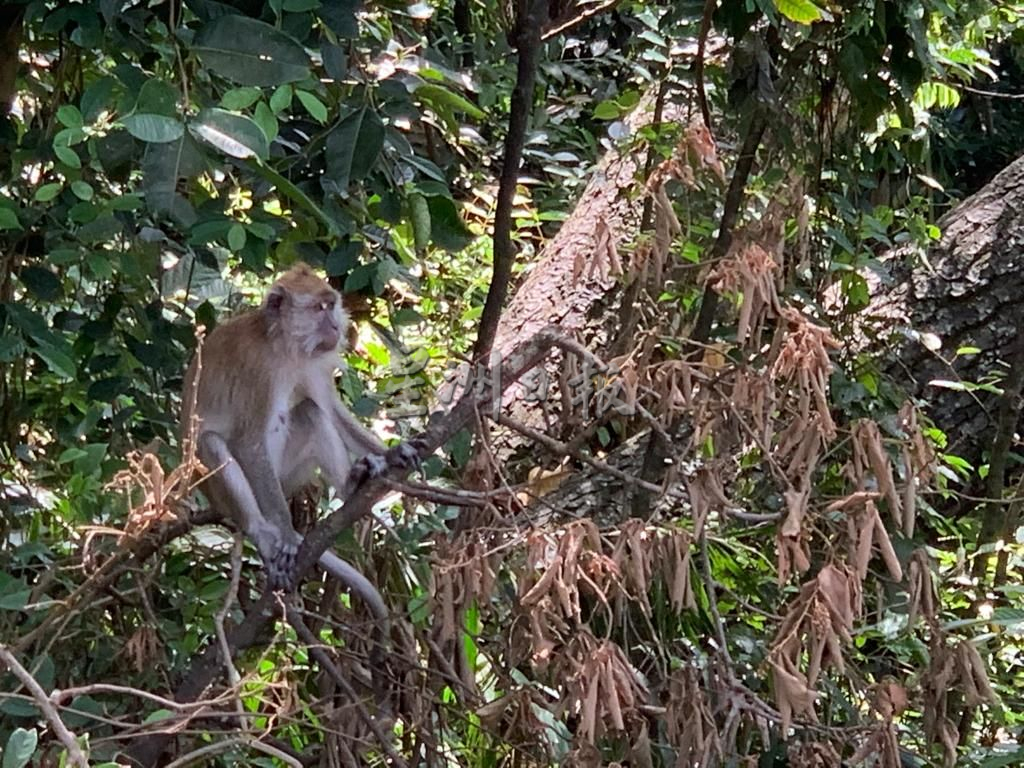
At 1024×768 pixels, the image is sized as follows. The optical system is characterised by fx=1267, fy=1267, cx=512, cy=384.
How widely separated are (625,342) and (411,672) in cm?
90

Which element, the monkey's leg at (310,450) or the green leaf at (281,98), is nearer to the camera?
the green leaf at (281,98)

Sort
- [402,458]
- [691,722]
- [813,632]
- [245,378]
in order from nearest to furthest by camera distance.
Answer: [813,632] < [691,722] < [402,458] < [245,378]

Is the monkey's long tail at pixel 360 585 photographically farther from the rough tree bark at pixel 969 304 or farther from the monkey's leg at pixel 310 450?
the rough tree bark at pixel 969 304

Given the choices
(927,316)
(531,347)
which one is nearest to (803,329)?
(531,347)

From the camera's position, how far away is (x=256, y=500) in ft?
11.8

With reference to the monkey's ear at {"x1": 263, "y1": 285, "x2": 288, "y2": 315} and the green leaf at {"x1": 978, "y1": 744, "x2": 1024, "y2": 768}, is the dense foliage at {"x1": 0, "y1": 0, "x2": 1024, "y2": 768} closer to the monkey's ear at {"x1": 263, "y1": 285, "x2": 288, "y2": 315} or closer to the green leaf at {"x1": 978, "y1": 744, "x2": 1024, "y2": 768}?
the green leaf at {"x1": 978, "y1": 744, "x2": 1024, "y2": 768}

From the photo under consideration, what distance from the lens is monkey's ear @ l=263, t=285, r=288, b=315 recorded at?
363 centimetres

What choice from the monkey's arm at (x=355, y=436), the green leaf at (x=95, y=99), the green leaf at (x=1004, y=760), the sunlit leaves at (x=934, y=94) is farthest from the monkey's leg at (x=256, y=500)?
the sunlit leaves at (x=934, y=94)

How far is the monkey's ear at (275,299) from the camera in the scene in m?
3.63

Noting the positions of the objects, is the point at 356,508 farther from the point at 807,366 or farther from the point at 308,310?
the point at 308,310

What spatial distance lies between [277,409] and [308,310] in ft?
1.30

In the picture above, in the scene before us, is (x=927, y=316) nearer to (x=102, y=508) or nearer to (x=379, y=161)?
(x=379, y=161)

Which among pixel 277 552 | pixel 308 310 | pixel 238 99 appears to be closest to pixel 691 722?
pixel 238 99

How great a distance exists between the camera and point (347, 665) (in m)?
2.83
